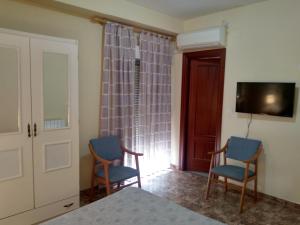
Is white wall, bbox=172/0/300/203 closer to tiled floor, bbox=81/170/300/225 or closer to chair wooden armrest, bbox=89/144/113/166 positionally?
tiled floor, bbox=81/170/300/225

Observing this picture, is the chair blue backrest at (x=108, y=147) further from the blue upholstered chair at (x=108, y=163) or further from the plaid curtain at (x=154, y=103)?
the plaid curtain at (x=154, y=103)

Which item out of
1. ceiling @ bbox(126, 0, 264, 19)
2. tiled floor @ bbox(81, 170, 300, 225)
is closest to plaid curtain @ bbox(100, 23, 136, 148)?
ceiling @ bbox(126, 0, 264, 19)

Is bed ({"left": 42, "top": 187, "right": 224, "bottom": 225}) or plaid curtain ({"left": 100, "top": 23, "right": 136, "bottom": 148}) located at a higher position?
plaid curtain ({"left": 100, "top": 23, "right": 136, "bottom": 148})

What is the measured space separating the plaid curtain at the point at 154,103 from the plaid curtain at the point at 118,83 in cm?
25

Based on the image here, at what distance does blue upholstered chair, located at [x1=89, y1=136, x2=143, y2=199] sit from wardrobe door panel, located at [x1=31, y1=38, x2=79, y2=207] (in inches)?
12.9

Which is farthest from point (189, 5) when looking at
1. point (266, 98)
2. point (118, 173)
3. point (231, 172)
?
point (118, 173)

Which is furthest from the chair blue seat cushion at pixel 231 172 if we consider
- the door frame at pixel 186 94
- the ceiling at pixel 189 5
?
the ceiling at pixel 189 5

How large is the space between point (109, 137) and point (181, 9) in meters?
→ 2.21

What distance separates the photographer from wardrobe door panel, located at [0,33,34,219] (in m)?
2.27

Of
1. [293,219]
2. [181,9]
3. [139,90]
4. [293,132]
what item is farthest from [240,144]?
[181,9]

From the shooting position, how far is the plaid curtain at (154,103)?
12.6ft

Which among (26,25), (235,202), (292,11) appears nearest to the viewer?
(26,25)

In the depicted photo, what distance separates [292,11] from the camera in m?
2.99

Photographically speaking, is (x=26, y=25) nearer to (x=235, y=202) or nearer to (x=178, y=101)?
(x=178, y=101)
